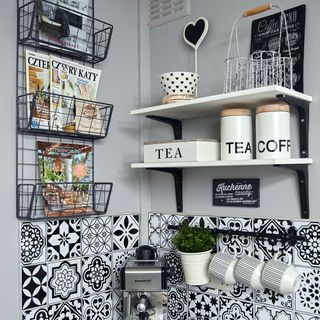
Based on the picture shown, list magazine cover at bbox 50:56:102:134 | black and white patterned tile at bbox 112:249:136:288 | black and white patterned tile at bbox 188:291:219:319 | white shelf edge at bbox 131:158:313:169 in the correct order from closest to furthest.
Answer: white shelf edge at bbox 131:158:313:169
magazine cover at bbox 50:56:102:134
black and white patterned tile at bbox 188:291:219:319
black and white patterned tile at bbox 112:249:136:288

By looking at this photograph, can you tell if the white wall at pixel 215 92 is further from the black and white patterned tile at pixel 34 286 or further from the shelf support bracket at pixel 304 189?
the black and white patterned tile at pixel 34 286

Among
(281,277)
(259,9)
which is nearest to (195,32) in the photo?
(259,9)

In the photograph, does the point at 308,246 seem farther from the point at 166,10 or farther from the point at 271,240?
the point at 166,10

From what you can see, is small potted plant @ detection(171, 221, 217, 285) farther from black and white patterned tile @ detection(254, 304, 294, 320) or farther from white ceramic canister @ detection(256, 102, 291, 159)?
white ceramic canister @ detection(256, 102, 291, 159)

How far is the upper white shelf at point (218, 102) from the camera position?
1252mm

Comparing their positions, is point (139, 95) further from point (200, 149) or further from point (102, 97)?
point (200, 149)

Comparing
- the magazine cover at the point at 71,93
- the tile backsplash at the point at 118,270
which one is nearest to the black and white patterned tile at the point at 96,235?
the tile backsplash at the point at 118,270

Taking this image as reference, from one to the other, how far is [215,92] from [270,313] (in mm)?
825

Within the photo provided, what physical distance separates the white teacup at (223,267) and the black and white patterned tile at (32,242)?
596 mm

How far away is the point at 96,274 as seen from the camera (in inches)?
64.1

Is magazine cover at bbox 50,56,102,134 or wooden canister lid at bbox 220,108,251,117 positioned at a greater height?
magazine cover at bbox 50,56,102,134

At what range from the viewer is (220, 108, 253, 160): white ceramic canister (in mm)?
1354

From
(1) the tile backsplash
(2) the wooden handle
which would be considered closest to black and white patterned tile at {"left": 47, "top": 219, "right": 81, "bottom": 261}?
(1) the tile backsplash

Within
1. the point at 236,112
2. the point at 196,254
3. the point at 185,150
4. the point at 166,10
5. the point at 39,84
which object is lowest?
the point at 196,254
